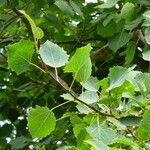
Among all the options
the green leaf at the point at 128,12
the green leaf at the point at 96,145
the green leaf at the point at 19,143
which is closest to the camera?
the green leaf at the point at 96,145

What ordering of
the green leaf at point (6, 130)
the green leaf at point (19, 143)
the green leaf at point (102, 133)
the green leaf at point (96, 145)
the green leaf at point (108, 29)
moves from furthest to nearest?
A: the green leaf at point (6, 130) < the green leaf at point (19, 143) < the green leaf at point (108, 29) < the green leaf at point (102, 133) < the green leaf at point (96, 145)

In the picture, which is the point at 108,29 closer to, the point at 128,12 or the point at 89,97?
the point at 128,12

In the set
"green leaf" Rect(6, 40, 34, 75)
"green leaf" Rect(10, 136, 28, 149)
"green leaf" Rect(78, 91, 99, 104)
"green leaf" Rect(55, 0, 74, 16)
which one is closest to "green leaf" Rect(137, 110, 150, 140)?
"green leaf" Rect(78, 91, 99, 104)

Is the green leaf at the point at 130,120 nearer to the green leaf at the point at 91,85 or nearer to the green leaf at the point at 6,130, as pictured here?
the green leaf at the point at 91,85

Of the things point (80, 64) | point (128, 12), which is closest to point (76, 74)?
point (80, 64)

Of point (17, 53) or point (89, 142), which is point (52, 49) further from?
point (89, 142)

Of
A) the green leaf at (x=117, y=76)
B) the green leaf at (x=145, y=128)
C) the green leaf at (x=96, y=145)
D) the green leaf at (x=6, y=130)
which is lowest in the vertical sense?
the green leaf at (x=6, y=130)

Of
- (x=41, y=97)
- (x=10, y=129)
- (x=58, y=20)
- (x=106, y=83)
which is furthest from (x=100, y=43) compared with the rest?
(x=106, y=83)

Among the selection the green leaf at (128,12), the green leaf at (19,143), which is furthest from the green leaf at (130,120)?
the green leaf at (19,143)

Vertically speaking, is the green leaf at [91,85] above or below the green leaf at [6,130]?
above
